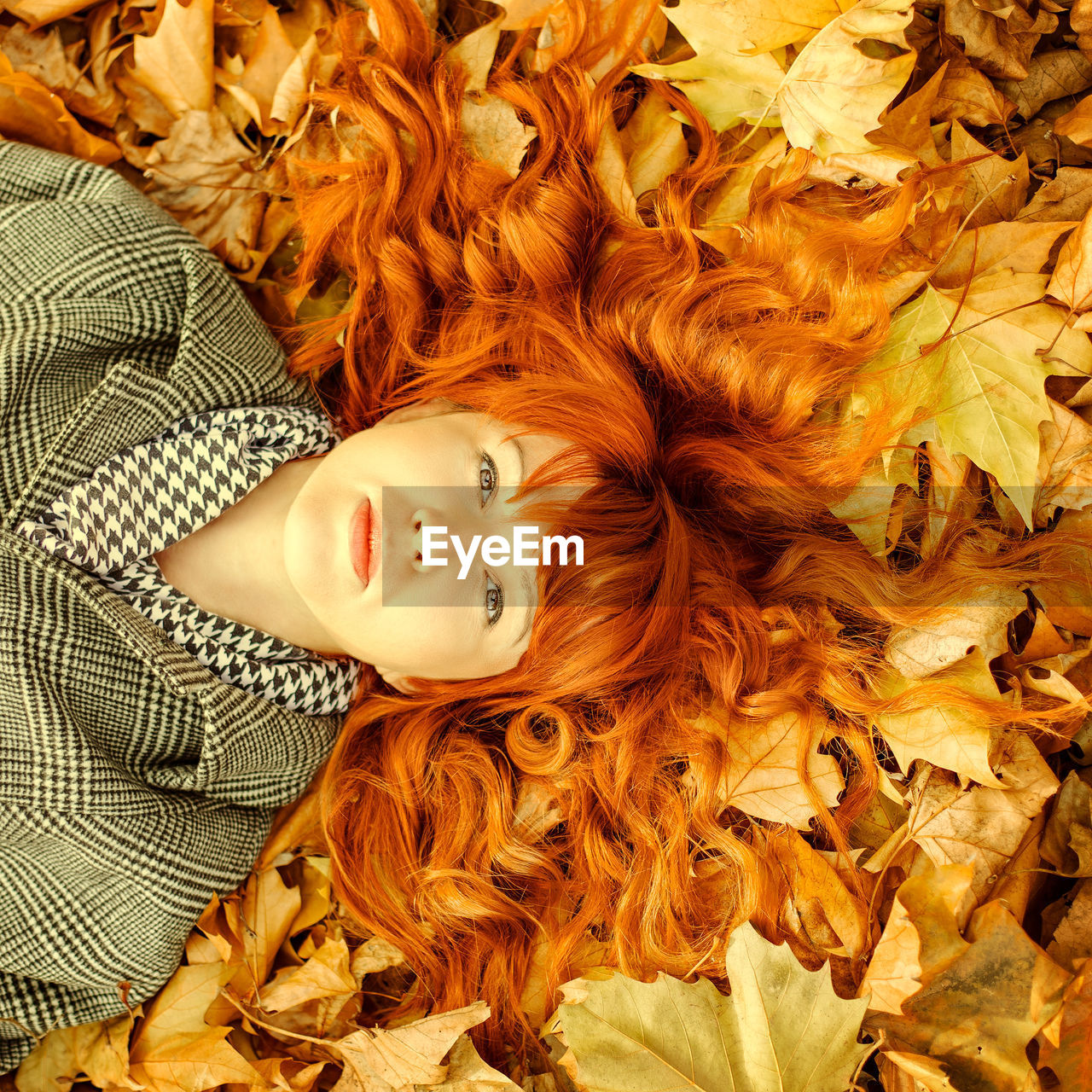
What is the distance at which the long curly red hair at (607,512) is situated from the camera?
5.53 ft

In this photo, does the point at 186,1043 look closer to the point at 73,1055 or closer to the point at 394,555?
the point at 73,1055

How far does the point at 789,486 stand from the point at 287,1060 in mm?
1594

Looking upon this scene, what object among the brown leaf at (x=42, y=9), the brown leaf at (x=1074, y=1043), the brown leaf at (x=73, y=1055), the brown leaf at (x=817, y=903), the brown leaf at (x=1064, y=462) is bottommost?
the brown leaf at (x=73, y=1055)

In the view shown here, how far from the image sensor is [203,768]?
5.91 feet

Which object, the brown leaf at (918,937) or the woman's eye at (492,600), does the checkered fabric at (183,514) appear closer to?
the woman's eye at (492,600)

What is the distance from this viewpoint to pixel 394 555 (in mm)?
1565

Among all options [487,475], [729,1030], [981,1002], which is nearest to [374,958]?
[729,1030]

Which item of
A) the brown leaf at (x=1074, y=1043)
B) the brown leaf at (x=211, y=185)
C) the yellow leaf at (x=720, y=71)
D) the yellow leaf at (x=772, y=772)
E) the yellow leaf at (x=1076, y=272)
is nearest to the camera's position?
the brown leaf at (x=1074, y=1043)

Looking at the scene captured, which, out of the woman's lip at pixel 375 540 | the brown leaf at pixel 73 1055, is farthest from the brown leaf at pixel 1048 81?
the brown leaf at pixel 73 1055

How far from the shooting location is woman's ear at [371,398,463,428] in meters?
1.91

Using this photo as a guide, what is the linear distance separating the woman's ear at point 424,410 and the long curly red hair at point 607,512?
0.02 meters

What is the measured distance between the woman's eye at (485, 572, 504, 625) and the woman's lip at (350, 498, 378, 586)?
0.75ft

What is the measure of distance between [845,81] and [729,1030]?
1.60 meters

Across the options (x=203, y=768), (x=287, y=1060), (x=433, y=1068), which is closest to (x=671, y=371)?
(x=203, y=768)
